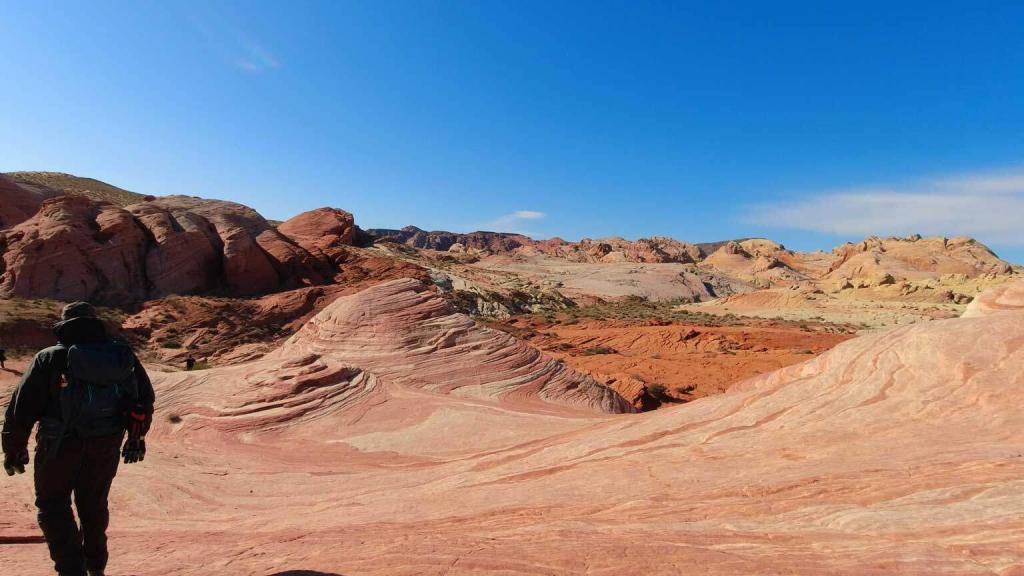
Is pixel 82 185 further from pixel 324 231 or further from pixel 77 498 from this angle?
pixel 77 498

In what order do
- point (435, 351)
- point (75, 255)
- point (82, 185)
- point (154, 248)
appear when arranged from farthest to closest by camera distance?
point (82, 185) < point (154, 248) < point (75, 255) < point (435, 351)

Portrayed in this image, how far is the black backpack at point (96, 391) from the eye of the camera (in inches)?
138

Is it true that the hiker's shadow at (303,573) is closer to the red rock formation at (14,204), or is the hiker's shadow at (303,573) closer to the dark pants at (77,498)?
the dark pants at (77,498)

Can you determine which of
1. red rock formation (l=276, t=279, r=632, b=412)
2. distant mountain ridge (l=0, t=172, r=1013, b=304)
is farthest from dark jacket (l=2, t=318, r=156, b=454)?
distant mountain ridge (l=0, t=172, r=1013, b=304)

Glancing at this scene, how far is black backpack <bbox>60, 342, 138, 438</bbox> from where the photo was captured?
3.51 metres

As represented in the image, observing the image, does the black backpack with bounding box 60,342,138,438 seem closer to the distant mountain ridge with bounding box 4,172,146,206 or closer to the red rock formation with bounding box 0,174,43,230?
the red rock formation with bounding box 0,174,43,230

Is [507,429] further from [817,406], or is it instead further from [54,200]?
[54,200]

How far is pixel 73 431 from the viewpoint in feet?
11.5

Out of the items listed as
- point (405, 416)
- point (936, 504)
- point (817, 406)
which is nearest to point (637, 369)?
point (405, 416)

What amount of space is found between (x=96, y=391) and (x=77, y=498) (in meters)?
0.71

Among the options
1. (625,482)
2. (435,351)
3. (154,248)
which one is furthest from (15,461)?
(154,248)

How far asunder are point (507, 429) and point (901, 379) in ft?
16.2

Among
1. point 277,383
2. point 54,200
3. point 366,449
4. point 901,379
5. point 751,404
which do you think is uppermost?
point 54,200

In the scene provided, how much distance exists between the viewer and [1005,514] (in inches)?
137
